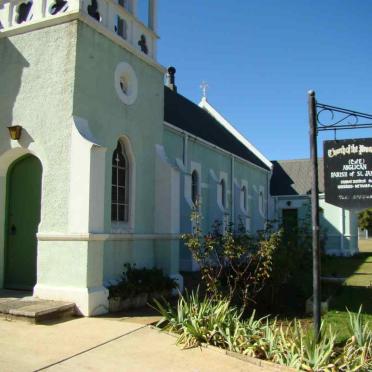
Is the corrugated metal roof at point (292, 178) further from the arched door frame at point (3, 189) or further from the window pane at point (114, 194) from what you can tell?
the arched door frame at point (3, 189)

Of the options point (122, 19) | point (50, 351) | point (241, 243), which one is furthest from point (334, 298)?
point (122, 19)

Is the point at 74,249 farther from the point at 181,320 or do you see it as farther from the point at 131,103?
the point at 131,103

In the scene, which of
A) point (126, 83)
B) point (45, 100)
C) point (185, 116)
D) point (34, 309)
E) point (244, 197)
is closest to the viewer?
point (34, 309)

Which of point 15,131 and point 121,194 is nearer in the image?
point 15,131

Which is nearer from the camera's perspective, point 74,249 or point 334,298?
point 74,249

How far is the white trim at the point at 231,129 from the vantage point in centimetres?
2938

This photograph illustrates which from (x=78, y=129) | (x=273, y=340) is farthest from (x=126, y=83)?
(x=273, y=340)

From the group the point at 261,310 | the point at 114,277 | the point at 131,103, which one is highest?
the point at 131,103

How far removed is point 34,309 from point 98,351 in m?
1.91

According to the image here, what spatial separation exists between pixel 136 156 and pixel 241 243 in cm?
330

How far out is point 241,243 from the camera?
29.0 ft

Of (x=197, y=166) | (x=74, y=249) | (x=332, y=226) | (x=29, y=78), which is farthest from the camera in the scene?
(x=332, y=226)

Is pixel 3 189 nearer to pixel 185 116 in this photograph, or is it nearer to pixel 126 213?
pixel 126 213

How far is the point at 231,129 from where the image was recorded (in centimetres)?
3041
